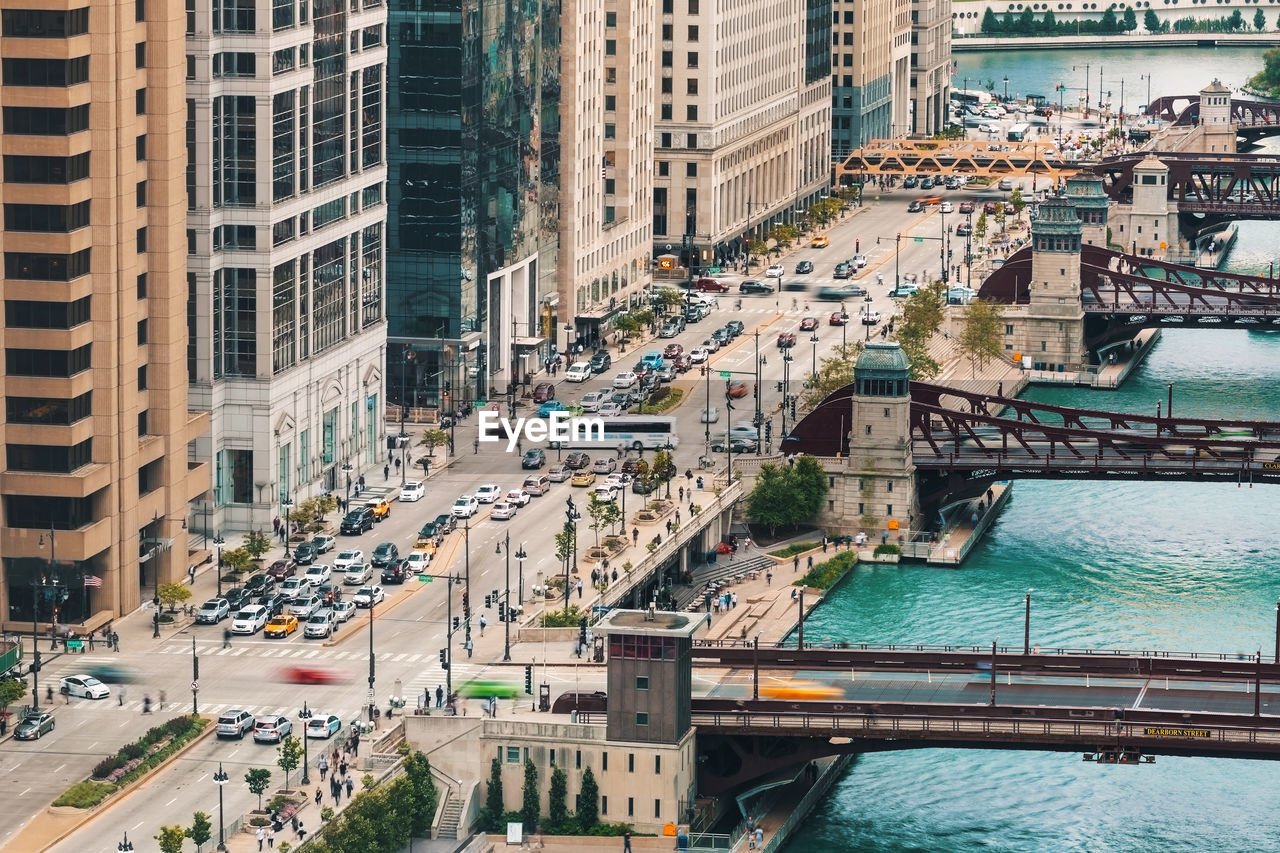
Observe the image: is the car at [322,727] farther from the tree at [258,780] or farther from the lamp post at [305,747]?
the tree at [258,780]

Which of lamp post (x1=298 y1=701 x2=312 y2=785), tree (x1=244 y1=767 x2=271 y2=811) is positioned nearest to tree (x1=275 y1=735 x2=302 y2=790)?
lamp post (x1=298 y1=701 x2=312 y2=785)

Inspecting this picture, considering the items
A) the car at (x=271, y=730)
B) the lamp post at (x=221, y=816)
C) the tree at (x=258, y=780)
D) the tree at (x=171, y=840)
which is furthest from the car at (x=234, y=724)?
the tree at (x=171, y=840)

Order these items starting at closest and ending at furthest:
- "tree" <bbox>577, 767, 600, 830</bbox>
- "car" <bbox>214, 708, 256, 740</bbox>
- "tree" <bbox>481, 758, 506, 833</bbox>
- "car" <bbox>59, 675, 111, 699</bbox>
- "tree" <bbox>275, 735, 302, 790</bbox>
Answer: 1. "tree" <bbox>275, 735, 302, 790</bbox>
2. "tree" <bbox>577, 767, 600, 830</bbox>
3. "tree" <bbox>481, 758, 506, 833</bbox>
4. "car" <bbox>214, 708, 256, 740</bbox>
5. "car" <bbox>59, 675, 111, 699</bbox>

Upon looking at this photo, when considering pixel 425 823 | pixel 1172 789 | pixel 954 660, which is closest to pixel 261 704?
pixel 425 823

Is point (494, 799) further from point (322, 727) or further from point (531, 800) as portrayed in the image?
point (322, 727)

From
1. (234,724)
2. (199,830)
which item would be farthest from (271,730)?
(199,830)

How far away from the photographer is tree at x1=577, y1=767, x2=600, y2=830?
175 m

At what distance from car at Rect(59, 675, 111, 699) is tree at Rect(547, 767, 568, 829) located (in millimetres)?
32168

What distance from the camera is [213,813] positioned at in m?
174

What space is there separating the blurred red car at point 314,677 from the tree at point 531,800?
23650 millimetres

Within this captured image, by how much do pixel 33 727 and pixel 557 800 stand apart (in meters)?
31.4

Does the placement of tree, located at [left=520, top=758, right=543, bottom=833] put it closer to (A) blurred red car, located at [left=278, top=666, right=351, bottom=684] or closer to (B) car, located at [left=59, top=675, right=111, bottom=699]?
(A) blurred red car, located at [left=278, top=666, right=351, bottom=684]

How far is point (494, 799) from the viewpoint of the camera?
17700 centimetres

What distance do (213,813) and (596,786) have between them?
19.4 metres
